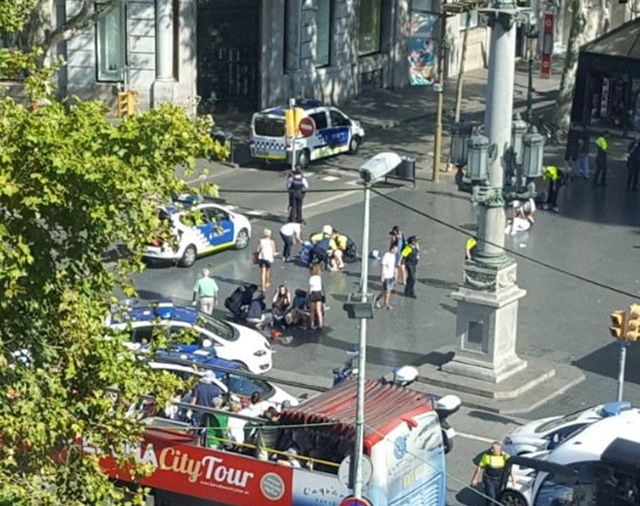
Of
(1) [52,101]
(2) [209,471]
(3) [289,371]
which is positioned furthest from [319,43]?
(1) [52,101]

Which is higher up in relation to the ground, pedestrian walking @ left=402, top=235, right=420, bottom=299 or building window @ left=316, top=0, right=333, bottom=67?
building window @ left=316, top=0, right=333, bottom=67

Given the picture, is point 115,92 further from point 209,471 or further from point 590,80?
point 209,471

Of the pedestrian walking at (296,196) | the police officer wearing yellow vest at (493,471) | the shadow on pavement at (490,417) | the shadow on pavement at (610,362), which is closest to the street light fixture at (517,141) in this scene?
the shadow on pavement at (490,417)

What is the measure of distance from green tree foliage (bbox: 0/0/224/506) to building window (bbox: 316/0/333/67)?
39416mm

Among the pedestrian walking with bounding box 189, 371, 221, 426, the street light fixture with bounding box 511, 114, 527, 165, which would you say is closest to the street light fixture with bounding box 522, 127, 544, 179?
the street light fixture with bounding box 511, 114, 527, 165

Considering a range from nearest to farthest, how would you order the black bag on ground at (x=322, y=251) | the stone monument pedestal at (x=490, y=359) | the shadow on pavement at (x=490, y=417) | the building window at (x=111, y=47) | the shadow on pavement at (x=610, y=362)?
the shadow on pavement at (x=490, y=417) → the stone monument pedestal at (x=490, y=359) → the shadow on pavement at (x=610, y=362) → the black bag on ground at (x=322, y=251) → the building window at (x=111, y=47)

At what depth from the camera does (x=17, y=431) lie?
13.4 m

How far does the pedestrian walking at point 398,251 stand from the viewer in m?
33.8

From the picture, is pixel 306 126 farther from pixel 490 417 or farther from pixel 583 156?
pixel 490 417

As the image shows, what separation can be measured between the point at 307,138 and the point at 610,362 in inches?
670

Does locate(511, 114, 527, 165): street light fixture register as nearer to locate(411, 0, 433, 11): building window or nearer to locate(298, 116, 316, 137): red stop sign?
locate(298, 116, 316, 137): red stop sign

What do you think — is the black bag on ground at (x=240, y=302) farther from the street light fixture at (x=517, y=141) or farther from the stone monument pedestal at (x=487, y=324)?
the street light fixture at (x=517, y=141)

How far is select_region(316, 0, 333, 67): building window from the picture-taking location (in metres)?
53.6

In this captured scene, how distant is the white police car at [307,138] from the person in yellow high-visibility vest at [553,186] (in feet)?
23.3
